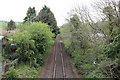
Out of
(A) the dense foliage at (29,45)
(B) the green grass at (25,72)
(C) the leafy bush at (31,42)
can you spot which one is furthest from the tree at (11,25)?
(B) the green grass at (25,72)

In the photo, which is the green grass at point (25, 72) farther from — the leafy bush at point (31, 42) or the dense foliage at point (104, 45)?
the dense foliage at point (104, 45)

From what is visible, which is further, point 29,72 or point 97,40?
point 29,72

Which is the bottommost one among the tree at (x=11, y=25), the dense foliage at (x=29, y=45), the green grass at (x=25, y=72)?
the green grass at (x=25, y=72)

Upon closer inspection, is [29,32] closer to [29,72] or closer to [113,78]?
[29,72]

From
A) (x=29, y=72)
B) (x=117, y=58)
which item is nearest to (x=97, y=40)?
(x=117, y=58)

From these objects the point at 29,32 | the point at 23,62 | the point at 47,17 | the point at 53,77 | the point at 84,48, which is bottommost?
the point at 53,77

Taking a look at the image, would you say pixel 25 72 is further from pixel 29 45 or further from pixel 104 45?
pixel 104 45

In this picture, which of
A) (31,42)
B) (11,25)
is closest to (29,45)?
(31,42)

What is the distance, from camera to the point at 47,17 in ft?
118

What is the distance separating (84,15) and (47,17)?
19100mm

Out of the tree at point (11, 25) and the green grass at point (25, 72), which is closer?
the green grass at point (25, 72)

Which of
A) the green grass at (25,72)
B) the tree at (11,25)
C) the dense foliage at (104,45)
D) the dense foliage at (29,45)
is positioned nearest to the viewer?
the dense foliage at (104,45)

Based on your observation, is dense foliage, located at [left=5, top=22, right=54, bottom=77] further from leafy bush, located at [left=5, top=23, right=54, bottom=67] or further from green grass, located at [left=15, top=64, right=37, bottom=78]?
green grass, located at [left=15, top=64, right=37, bottom=78]

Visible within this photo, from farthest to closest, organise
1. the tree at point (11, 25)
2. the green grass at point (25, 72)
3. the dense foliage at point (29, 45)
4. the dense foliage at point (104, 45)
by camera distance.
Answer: the tree at point (11, 25), the dense foliage at point (29, 45), the green grass at point (25, 72), the dense foliage at point (104, 45)
